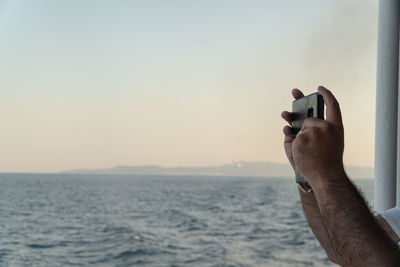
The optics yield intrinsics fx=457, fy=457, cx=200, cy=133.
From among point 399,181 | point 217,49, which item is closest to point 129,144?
point 217,49

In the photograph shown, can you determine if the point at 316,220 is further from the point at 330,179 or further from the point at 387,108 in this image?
the point at 387,108

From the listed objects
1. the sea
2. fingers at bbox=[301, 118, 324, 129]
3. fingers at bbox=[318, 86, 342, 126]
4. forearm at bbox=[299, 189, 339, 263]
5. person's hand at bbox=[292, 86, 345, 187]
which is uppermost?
fingers at bbox=[318, 86, 342, 126]

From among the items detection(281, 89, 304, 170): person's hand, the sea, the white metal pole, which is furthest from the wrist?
the sea

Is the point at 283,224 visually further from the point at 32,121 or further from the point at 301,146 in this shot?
the point at 32,121

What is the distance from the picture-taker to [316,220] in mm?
716

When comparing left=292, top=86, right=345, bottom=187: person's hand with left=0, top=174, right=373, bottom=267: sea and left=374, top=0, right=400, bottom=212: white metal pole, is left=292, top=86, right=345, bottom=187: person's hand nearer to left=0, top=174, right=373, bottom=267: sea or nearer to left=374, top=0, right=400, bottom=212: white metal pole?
left=374, top=0, right=400, bottom=212: white metal pole

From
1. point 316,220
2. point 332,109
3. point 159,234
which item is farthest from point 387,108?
point 159,234

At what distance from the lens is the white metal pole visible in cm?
127

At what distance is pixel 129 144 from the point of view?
150ft

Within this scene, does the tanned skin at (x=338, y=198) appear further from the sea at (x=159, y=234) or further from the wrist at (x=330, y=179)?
the sea at (x=159, y=234)

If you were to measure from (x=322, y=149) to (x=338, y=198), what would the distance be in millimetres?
57

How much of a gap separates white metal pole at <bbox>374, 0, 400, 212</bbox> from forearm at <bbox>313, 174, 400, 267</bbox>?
821 millimetres

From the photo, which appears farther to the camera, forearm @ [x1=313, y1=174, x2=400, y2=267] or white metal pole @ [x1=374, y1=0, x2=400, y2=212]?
white metal pole @ [x1=374, y1=0, x2=400, y2=212]

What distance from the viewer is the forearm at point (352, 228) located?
0.47 meters
